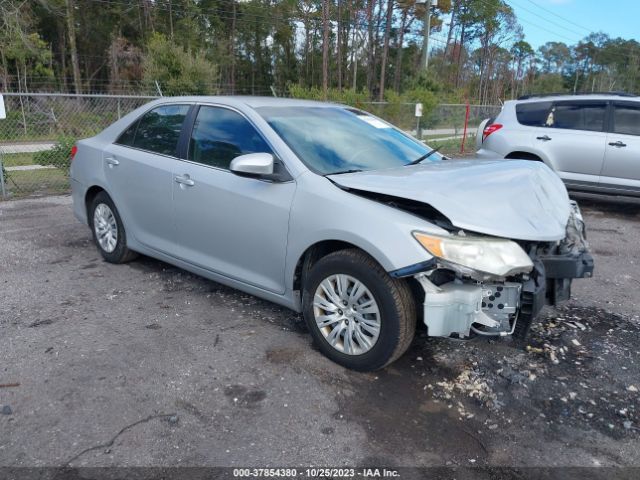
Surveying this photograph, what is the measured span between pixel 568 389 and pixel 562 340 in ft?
2.28

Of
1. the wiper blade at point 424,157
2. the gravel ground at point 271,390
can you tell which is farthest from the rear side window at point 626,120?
the wiper blade at point 424,157

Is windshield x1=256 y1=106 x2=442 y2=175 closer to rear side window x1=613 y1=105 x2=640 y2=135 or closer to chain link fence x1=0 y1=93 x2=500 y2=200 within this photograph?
rear side window x1=613 y1=105 x2=640 y2=135

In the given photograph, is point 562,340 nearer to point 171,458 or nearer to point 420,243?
point 420,243

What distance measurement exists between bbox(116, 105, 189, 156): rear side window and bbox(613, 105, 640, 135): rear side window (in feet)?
21.5

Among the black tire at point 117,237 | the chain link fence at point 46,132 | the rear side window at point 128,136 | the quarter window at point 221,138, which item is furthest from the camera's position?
the chain link fence at point 46,132

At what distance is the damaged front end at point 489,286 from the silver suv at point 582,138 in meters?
5.50

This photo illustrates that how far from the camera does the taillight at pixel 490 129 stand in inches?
340

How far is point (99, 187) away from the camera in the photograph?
5168 mm

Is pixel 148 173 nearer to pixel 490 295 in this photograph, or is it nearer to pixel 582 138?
pixel 490 295

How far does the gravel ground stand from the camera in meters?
2.61

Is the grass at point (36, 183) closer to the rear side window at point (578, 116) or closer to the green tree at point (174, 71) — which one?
the rear side window at point (578, 116)

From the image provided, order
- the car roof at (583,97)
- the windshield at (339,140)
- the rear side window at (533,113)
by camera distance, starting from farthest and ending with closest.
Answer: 1. the rear side window at (533,113)
2. the car roof at (583,97)
3. the windshield at (339,140)

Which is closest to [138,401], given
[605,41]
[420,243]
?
[420,243]

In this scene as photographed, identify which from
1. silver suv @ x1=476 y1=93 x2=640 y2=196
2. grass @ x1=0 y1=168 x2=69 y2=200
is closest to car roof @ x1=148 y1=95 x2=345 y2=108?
silver suv @ x1=476 y1=93 x2=640 y2=196
